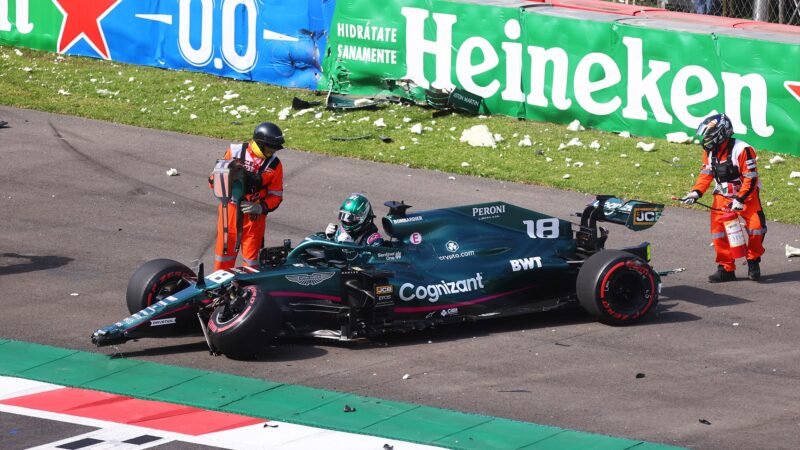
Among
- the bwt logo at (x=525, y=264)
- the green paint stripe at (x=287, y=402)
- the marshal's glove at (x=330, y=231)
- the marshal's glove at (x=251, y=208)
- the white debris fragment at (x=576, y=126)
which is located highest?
the white debris fragment at (x=576, y=126)

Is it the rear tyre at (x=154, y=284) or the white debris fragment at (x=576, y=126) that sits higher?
the white debris fragment at (x=576, y=126)

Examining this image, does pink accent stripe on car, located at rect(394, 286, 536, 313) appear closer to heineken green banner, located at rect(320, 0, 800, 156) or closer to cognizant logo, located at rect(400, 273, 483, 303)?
cognizant logo, located at rect(400, 273, 483, 303)

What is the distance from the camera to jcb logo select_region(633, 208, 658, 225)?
43.5 ft

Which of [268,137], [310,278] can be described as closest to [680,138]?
[268,137]

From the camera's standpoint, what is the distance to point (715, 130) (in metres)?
14.4

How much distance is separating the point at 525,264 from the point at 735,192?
3.09m

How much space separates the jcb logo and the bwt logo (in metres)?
1.15

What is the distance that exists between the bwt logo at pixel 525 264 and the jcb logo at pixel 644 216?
3.79 feet

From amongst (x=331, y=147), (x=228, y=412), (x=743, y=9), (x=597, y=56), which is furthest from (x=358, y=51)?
(x=228, y=412)

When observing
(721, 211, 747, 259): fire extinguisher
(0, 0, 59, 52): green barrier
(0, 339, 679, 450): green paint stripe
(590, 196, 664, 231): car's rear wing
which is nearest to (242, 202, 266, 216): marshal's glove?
(0, 339, 679, 450): green paint stripe

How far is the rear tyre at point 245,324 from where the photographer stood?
37.3 ft

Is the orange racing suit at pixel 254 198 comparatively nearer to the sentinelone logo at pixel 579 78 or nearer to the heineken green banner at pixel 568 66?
the sentinelone logo at pixel 579 78

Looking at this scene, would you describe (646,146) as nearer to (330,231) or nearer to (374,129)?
(374,129)

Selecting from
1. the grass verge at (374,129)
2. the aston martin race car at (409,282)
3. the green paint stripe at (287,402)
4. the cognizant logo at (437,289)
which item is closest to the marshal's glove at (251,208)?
the aston martin race car at (409,282)
